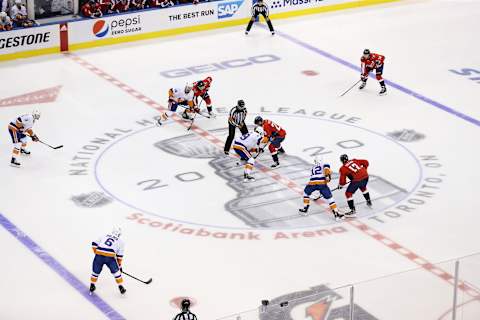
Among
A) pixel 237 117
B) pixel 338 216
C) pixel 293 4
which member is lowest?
pixel 338 216

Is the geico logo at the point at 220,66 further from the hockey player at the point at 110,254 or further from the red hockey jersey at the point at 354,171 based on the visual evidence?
the hockey player at the point at 110,254

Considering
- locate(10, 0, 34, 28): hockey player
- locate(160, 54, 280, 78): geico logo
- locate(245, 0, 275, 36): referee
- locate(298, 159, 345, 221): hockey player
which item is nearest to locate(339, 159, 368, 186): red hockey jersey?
locate(298, 159, 345, 221): hockey player

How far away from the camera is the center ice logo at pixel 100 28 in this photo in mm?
28828

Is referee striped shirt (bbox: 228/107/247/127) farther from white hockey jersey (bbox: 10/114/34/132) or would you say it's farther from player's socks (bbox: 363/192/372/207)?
white hockey jersey (bbox: 10/114/34/132)

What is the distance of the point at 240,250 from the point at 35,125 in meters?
7.00

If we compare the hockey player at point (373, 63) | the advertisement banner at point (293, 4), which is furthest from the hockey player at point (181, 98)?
the advertisement banner at point (293, 4)

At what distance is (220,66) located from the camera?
27.9 meters

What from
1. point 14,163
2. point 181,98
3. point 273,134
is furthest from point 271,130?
point 14,163

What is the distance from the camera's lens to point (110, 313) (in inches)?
655

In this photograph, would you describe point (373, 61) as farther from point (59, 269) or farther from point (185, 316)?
point (185, 316)

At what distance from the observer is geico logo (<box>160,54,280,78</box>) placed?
27.3 metres

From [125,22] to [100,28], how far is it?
69cm

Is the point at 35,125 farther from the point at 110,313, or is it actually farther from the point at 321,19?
the point at 321,19

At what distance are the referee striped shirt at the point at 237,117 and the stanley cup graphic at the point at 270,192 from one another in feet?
2.20
